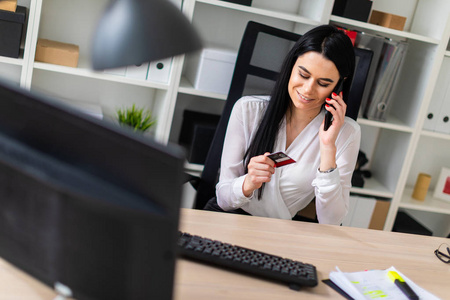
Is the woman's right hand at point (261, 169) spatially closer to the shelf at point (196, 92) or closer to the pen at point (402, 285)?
the pen at point (402, 285)

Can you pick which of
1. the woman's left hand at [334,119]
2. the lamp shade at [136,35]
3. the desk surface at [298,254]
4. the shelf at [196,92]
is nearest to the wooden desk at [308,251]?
the desk surface at [298,254]

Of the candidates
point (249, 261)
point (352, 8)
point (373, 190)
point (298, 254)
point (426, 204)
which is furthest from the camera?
Answer: point (426, 204)

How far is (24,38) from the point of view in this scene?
2.44m

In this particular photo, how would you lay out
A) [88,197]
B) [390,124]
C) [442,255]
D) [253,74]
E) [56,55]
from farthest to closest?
1. [390,124]
2. [56,55]
3. [253,74]
4. [442,255]
5. [88,197]

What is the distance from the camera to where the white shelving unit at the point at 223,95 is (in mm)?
2475

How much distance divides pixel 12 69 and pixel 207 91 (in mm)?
990

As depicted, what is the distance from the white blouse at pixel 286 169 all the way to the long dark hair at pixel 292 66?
0.04m

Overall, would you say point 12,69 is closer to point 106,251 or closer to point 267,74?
point 267,74

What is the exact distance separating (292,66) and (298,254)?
0.79 metres

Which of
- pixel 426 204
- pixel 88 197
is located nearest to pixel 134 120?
pixel 426 204

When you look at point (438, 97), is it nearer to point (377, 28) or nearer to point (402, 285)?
point (377, 28)

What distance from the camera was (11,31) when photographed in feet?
7.30

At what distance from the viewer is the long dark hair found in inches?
71.1

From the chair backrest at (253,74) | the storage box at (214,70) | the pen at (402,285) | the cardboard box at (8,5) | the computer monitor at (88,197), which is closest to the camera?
the computer monitor at (88,197)
